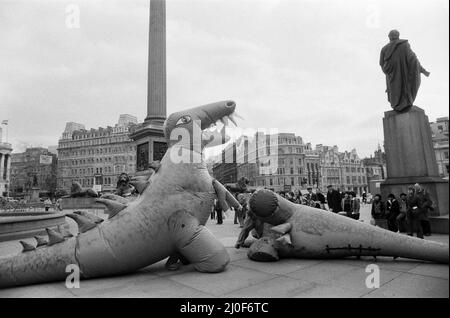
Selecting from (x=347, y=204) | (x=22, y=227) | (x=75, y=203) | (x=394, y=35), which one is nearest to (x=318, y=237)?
(x=394, y=35)

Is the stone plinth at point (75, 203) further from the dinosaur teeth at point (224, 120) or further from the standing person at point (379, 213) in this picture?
the dinosaur teeth at point (224, 120)

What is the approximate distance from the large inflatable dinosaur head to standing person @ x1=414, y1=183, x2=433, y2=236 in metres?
5.35

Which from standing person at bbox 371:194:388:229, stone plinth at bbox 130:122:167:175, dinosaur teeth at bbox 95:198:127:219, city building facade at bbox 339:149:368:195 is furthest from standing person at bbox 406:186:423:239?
city building facade at bbox 339:149:368:195

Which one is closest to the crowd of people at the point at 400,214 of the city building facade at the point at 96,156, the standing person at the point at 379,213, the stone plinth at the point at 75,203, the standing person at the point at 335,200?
the standing person at the point at 379,213

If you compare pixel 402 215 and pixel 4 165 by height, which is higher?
pixel 4 165

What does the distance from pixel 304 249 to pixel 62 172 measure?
336 feet

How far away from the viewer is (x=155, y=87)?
2416 cm

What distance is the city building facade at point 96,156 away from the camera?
84.7 metres

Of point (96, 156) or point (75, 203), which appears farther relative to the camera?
point (96, 156)

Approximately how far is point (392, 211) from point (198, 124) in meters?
6.56

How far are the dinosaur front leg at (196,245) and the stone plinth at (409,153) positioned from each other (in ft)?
23.6

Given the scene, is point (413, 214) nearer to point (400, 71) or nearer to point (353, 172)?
point (400, 71)

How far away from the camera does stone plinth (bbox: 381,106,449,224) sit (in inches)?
345

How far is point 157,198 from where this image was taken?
4156mm
